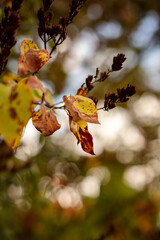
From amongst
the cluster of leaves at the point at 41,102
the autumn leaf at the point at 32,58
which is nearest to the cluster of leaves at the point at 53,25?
the cluster of leaves at the point at 41,102

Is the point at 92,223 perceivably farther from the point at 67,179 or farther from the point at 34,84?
the point at 34,84

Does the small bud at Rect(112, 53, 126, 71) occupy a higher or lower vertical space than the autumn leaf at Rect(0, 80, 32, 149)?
higher

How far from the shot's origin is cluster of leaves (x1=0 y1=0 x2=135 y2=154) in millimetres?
376

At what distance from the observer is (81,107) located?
0.53 metres

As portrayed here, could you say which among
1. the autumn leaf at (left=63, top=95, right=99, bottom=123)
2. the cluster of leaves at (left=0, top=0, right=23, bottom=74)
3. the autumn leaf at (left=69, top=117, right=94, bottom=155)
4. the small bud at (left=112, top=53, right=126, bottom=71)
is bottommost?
the autumn leaf at (left=69, top=117, right=94, bottom=155)

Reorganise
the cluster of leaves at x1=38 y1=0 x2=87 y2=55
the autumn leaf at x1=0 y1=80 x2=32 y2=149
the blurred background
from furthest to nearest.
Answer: the blurred background < the cluster of leaves at x1=38 y1=0 x2=87 y2=55 < the autumn leaf at x1=0 y1=80 x2=32 y2=149

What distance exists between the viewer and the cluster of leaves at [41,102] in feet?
1.23

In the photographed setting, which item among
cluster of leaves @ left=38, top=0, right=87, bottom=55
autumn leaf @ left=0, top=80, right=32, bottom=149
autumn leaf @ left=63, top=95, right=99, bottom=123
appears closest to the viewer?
autumn leaf @ left=0, top=80, right=32, bottom=149

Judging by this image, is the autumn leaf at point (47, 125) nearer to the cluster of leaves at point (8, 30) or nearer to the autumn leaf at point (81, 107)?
the autumn leaf at point (81, 107)

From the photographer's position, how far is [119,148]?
5.08 m

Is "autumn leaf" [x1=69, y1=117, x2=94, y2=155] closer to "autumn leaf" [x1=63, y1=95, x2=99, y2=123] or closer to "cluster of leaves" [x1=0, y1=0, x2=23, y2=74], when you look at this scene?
A: "autumn leaf" [x1=63, y1=95, x2=99, y2=123]

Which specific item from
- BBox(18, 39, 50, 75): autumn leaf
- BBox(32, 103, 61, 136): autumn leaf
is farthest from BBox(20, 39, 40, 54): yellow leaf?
BBox(32, 103, 61, 136): autumn leaf

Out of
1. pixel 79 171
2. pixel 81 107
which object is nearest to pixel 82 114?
pixel 81 107

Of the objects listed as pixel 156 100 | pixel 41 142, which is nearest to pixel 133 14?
pixel 156 100
